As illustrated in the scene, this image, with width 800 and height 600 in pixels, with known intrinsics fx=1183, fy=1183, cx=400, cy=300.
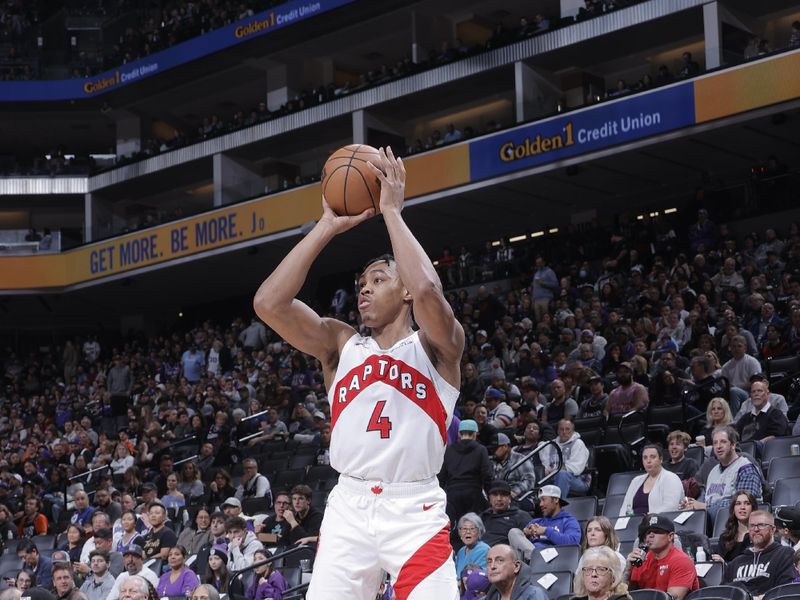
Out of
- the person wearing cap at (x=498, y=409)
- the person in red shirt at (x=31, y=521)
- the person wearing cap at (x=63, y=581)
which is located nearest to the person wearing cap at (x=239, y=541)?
the person wearing cap at (x=63, y=581)

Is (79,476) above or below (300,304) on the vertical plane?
below

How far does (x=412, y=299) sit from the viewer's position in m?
4.80

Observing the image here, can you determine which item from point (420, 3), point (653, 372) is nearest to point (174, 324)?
point (420, 3)

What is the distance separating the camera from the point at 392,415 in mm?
4566

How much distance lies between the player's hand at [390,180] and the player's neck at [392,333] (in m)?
0.46

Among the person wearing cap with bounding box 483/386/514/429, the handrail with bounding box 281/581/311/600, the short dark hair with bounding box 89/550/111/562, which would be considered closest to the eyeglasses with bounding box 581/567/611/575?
the handrail with bounding box 281/581/311/600

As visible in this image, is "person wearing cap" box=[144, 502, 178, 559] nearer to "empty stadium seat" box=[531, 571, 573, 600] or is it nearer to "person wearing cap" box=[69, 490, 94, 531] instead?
"person wearing cap" box=[69, 490, 94, 531]

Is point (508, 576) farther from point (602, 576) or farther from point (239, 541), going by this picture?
point (239, 541)

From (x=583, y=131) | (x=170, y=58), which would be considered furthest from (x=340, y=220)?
(x=170, y=58)

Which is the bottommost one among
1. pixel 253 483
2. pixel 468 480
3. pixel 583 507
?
pixel 583 507

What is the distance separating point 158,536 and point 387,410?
888 centimetres

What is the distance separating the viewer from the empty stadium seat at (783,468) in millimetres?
10414

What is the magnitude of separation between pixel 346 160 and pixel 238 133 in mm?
24462

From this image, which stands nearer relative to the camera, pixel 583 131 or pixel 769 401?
pixel 769 401
